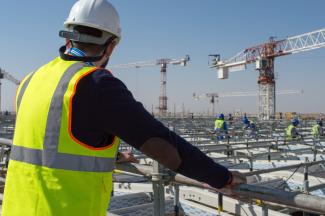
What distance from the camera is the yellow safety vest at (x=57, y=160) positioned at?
148 centimetres

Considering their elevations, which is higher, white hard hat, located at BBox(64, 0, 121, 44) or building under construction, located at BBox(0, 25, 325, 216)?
white hard hat, located at BBox(64, 0, 121, 44)

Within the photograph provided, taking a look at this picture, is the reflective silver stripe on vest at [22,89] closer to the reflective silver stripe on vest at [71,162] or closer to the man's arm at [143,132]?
the reflective silver stripe on vest at [71,162]

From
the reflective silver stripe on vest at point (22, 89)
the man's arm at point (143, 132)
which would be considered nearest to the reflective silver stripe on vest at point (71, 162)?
the man's arm at point (143, 132)

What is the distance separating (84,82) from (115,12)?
50 centimetres

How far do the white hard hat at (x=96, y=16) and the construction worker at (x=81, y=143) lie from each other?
188 mm

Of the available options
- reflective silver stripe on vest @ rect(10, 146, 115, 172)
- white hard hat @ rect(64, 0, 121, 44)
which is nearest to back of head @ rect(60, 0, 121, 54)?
white hard hat @ rect(64, 0, 121, 44)

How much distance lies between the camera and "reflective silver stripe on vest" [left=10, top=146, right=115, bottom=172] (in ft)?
4.84

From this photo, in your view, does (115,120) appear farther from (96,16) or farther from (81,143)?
(96,16)

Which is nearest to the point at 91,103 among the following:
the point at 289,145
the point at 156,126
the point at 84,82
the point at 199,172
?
the point at 84,82

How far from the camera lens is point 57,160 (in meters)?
1.49

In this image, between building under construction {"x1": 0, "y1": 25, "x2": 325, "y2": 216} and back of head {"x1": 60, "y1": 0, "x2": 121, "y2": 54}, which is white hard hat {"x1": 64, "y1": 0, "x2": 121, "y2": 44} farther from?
building under construction {"x1": 0, "y1": 25, "x2": 325, "y2": 216}

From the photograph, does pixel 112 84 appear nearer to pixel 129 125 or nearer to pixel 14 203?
pixel 129 125

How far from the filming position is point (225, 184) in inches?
63.6

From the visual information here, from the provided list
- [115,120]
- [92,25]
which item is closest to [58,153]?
[115,120]
